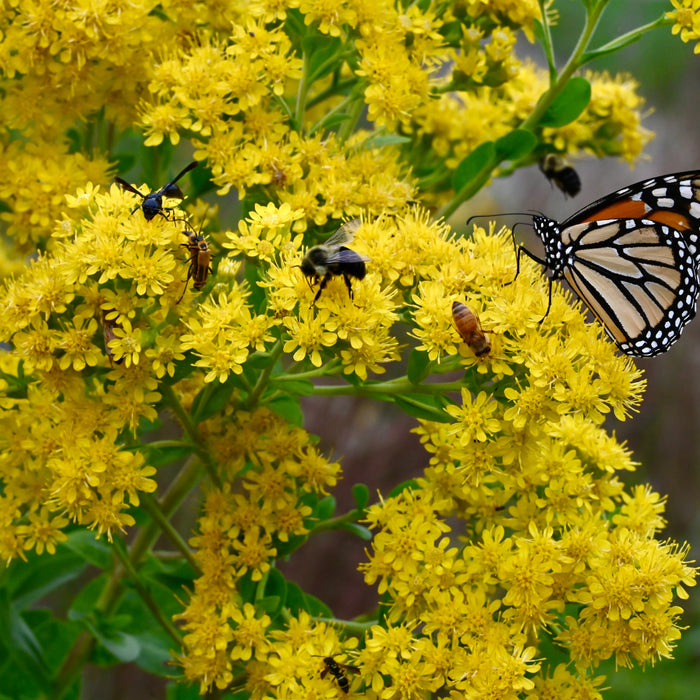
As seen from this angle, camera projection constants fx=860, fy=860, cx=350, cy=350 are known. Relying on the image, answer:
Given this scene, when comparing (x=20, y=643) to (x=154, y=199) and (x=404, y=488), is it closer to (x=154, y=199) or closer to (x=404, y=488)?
(x=404, y=488)

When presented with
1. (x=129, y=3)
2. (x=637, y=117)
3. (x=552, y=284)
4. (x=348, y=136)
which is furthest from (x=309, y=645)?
(x=637, y=117)

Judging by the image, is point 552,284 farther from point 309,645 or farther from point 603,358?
point 309,645

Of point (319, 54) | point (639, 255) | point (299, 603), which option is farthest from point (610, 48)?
point (299, 603)

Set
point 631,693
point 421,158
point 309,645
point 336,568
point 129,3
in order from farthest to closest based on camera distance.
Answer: point 336,568, point 631,693, point 421,158, point 129,3, point 309,645

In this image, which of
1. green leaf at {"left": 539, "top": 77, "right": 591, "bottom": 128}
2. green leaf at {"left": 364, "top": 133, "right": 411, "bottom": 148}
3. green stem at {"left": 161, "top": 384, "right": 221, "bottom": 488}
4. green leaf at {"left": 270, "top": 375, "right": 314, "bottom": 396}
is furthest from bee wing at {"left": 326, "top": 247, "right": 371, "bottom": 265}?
green leaf at {"left": 539, "top": 77, "right": 591, "bottom": 128}

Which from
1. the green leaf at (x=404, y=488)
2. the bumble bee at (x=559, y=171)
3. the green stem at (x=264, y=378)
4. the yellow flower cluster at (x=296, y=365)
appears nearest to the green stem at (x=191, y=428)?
the yellow flower cluster at (x=296, y=365)

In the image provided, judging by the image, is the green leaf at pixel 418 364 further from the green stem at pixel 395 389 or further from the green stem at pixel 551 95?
the green stem at pixel 551 95
